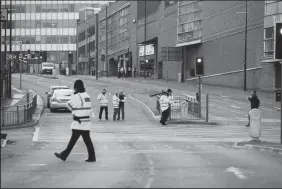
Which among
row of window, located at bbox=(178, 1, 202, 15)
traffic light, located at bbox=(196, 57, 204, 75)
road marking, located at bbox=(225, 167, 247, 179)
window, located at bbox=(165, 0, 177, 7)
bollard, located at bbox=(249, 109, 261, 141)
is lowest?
road marking, located at bbox=(225, 167, 247, 179)

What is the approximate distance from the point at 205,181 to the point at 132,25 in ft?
315

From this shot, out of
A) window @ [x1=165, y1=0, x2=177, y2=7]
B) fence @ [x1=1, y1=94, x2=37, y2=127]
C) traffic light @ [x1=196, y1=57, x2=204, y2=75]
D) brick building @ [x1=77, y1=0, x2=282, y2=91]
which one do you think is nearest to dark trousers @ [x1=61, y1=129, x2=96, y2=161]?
fence @ [x1=1, y1=94, x2=37, y2=127]

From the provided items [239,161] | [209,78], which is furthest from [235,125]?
[209,78]

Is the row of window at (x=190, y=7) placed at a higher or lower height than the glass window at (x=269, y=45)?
higher

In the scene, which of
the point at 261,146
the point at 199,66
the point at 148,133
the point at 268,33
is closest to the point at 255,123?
the point at 261,146

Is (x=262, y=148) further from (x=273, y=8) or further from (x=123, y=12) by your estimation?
(x=123, y=12)

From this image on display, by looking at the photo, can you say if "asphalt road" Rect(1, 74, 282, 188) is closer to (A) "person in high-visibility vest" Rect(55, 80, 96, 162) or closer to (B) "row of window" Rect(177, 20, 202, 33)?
(A) "person in high-visibility vest" Rect(55, 80, 96, 162)

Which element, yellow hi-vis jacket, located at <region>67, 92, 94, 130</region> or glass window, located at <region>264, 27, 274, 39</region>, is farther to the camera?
glass window, located at <region>264, 27, 274, 39</region>

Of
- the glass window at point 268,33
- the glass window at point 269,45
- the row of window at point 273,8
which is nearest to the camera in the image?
the row of window at point 273,8

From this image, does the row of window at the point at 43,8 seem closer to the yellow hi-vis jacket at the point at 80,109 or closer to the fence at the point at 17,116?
the fence at the point at 17,116

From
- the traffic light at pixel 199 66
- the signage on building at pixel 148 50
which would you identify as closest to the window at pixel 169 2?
the signage on building at pixel 148 50

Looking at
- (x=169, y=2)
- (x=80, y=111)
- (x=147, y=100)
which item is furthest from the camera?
(x=169, y=2)

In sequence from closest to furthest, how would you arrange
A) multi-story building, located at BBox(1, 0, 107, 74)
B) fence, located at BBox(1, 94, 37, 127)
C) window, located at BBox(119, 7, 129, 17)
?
1. fence, located at BBox(1, 94, 37, 127)
2. window, located at BBox(119, 7, 129, 17)
3. multi-story building, located at BBox(1, 0, 107, 74)

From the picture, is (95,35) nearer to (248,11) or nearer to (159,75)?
(159,75)
